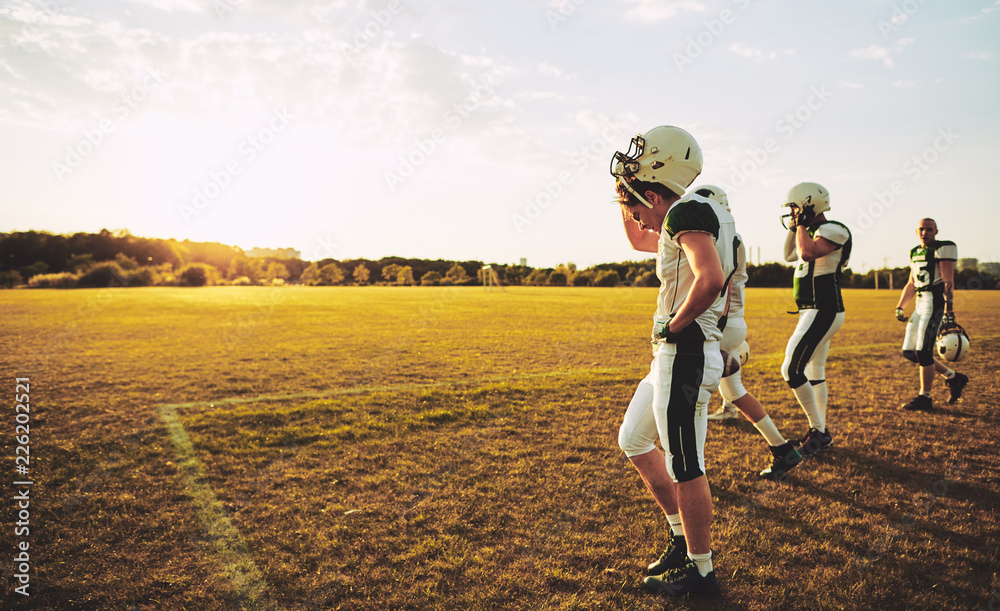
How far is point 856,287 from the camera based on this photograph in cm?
7250

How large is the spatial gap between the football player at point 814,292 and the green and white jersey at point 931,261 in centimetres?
304

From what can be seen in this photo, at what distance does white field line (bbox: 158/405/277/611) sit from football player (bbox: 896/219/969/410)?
8184 millimetres

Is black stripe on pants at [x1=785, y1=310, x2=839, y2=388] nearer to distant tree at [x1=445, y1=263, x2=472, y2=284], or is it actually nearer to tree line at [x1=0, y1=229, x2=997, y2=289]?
tree line at [x1=0, y1=229, x2=997, y2=289]

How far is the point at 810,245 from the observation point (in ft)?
16.4

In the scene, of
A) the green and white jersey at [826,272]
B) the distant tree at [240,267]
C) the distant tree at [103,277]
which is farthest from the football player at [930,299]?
the distant tree at [240,267]

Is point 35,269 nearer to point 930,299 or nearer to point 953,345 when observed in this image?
point 930,299

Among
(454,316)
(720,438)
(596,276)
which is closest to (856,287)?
(596,276)

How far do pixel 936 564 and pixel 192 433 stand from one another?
7.25m

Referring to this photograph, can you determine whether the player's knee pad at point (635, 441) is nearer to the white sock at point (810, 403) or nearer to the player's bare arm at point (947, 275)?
the white sock at point (810, 403)

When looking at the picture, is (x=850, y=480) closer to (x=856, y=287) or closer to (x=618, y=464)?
(x=618, y=464)

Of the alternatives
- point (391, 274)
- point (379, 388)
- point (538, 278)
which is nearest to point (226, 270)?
point (391, 274)

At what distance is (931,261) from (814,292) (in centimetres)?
334

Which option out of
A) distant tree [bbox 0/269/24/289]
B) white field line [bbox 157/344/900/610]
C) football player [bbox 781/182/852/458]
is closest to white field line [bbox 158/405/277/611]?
white field line [bbox 157/344/900/610]

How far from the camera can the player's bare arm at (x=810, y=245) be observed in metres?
4.91
